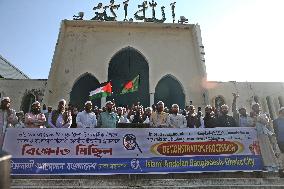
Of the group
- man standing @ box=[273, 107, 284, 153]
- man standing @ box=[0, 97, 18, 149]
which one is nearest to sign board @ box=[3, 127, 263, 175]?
man standing @ box=[0, 97, 18, 149]

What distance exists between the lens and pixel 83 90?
17984 mm

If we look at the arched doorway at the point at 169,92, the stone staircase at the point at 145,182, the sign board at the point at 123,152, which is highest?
the arched doorway at the point at 169,92

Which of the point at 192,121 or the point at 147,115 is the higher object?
the point at 147,115

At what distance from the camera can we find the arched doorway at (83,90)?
17.8 meters

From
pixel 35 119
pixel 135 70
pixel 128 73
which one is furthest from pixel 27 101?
pixel 35 119

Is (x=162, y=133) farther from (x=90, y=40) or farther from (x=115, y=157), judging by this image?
(x=90, y=40)

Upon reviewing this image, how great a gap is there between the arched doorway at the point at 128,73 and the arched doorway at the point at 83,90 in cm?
97

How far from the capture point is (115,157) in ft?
22.7

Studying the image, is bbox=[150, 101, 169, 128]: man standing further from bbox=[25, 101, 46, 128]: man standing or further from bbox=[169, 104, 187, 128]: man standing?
bbox=[25, 101, 46, 128]: man standing

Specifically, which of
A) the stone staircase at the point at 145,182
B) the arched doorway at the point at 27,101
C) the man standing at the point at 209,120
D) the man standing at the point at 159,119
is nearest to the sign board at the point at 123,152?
the stone staircase at the point at 145,182

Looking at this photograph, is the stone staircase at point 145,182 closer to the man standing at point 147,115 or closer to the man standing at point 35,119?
the man standing at point 35,119

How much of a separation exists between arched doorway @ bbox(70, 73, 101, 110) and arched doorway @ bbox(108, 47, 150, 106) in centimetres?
97

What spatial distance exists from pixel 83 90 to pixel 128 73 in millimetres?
3000

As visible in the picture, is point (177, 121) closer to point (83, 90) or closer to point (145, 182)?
point (145, 182)
